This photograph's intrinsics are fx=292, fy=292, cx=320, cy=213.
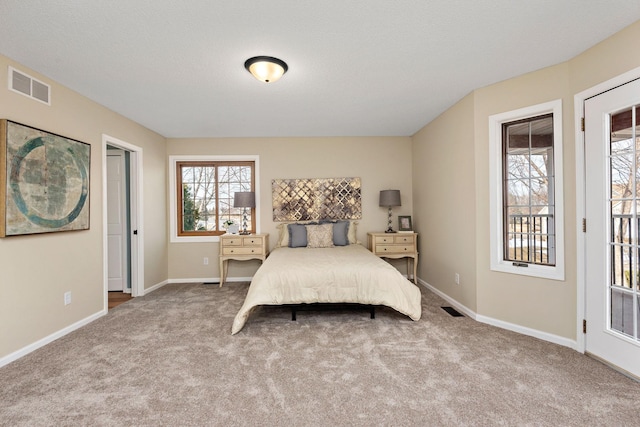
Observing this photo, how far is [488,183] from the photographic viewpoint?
293 centimetres

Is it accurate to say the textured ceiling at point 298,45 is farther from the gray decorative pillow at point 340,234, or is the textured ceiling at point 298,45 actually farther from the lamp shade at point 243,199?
the gray decorative pillow at point 340,234

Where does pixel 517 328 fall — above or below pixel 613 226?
below

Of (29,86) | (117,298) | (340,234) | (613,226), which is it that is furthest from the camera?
(340,234)

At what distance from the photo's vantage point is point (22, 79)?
7.98ft

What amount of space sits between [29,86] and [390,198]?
4.21m

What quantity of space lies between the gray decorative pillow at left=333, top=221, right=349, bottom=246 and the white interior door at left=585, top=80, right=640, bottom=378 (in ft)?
8.92

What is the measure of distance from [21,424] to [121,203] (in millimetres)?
3296

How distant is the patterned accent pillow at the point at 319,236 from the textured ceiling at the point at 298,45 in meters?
1.77

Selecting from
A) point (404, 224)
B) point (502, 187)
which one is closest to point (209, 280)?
point (404, 224)

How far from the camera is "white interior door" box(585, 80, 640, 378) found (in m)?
1.99

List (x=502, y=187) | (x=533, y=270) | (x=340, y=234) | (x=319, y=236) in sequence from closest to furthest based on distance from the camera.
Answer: (x=533, y=270), (x=502, y=187), (x=319, y=236), (x=340, y=234)

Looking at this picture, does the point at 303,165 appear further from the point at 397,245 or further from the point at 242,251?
the point at 397,245

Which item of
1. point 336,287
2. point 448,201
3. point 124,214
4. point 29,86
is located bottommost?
point 336,287

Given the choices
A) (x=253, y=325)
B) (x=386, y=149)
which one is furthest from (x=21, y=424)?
(x=386, y=149)
